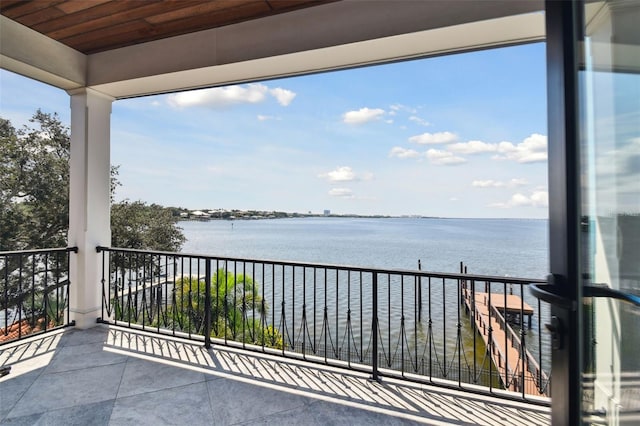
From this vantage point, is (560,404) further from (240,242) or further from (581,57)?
(240,242)

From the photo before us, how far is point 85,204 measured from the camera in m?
3.37

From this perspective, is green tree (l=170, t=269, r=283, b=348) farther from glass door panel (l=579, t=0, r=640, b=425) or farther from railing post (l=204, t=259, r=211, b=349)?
glass door panel (l=579, t=0, r=640, b=425)

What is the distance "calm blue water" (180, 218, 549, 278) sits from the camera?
1980 cm

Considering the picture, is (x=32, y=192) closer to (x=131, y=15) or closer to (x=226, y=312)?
(x=226, y=312)

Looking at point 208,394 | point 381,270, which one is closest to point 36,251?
point 208,394

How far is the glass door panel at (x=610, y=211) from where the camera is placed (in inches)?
37.4

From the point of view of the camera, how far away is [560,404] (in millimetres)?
982

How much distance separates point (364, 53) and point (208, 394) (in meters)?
2.76

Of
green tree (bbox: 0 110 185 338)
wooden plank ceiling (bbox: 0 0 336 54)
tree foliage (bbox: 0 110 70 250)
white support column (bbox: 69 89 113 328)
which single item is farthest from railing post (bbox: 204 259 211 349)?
tree foliage (bbox: 0 110 70 250)

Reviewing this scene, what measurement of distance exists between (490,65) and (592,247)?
41.1 ft

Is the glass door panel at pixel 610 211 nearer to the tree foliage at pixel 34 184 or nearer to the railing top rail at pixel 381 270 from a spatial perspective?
the railing top rail at pixel 381 270

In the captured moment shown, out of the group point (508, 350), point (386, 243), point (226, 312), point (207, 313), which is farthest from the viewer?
point (386, 243)

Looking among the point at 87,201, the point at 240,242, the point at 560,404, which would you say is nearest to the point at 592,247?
the point at 560,404

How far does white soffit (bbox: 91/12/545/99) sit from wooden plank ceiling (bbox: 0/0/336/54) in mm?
339
